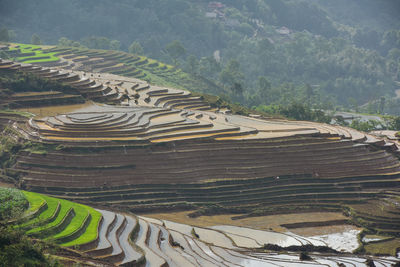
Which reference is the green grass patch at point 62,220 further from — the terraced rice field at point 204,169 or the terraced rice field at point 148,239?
the terraced rice field at point 204,169

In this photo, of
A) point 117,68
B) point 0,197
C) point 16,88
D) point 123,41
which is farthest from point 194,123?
point 123,41

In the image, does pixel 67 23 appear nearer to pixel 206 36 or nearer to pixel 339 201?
pixel 206 36


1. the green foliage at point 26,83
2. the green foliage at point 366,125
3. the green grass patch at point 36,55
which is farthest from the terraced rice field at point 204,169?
the green grass patch at point 36,55

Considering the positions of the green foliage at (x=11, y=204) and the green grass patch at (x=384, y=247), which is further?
the green grass patch at (x=384, y=247)

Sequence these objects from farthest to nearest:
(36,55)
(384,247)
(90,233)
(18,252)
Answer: (36,55) → (384,247) → (90,233) → (18,252)

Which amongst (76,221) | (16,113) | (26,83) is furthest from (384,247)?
(26,83)

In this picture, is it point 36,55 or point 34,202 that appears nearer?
point 34,202

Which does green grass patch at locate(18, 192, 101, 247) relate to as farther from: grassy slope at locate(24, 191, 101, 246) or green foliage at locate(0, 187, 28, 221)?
green foliage at locate(0, 187, 28, 221)

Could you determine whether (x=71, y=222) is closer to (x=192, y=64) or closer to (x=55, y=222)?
(x=55, y=222)

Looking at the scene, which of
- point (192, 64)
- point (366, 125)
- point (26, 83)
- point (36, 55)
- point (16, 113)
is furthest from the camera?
point (192, 64)

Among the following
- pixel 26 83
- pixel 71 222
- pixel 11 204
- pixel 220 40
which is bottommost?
pixel 71 222
